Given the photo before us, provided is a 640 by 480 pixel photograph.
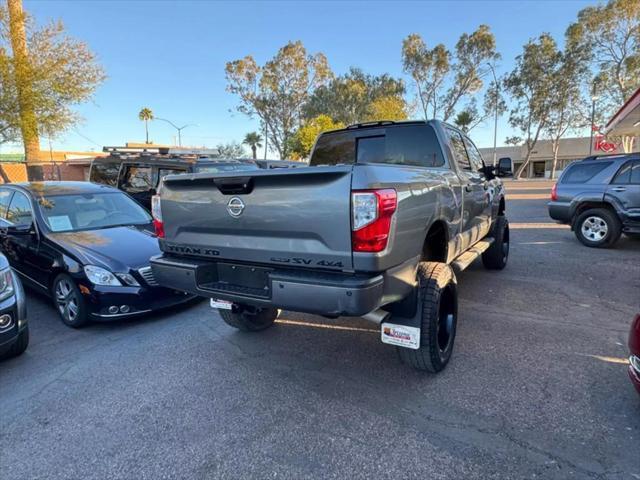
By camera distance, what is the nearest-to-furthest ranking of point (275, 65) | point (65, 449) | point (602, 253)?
point (65, 449) < point (602, 253) < point (275, 65)

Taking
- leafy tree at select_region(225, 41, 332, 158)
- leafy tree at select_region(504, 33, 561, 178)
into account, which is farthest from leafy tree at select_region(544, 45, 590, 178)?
leafy tree at select_region(225, 41, 332, 158)

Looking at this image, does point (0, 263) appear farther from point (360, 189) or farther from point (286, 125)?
point (286, 125)

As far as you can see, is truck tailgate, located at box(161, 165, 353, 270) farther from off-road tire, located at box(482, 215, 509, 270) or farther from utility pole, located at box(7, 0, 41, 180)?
utility pole, located at box(7, 0, 41, 180)

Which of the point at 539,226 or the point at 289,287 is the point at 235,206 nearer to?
the point at 289,287

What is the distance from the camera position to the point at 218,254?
303 cm

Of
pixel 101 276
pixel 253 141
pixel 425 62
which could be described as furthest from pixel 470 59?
pixel 101 276

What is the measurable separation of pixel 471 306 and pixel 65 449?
4263 millimetres

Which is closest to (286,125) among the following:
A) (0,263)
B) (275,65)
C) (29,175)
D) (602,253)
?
(275,65)

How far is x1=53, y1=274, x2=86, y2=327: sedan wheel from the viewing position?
440 cm

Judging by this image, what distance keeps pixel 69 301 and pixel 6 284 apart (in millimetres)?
988

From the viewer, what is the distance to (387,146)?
4359 millimetres

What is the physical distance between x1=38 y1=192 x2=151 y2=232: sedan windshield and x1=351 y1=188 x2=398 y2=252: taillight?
14.3 ft

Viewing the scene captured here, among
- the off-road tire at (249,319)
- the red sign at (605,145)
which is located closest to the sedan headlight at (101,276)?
the off-road tire at (249,319)

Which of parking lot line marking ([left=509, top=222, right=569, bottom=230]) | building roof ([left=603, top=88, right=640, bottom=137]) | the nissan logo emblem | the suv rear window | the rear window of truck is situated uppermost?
building roof ([left=603, top=88, right=640, bottom=137])
